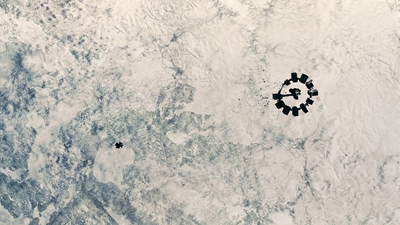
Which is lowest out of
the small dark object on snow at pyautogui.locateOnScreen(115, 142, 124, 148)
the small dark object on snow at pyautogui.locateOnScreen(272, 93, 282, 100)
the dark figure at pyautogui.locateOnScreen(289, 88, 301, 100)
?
the small dark object on snow at pyautogui.locateOnScreen(115, 142, 124, 148)

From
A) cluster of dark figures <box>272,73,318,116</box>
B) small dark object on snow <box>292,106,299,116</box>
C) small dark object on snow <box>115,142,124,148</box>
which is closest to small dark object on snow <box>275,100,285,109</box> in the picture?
cluster of dark figures <box>272,73,318,116</box>

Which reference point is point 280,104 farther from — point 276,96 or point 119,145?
point 119,145

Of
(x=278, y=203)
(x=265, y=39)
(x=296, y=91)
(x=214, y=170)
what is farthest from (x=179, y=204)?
(x=265, y=39)

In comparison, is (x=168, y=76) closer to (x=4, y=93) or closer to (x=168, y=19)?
(x=168, y=19)

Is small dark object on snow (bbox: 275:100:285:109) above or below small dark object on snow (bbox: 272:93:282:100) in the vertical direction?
below

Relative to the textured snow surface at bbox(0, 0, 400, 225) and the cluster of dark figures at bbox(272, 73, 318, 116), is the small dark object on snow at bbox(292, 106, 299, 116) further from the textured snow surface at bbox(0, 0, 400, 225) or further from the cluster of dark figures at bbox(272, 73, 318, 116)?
the textured snow surface at bbox(0, 0, 400, 225)

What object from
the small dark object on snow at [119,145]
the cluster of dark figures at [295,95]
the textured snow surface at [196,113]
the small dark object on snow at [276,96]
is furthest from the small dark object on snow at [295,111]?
the small dark object on snow at [119,145]

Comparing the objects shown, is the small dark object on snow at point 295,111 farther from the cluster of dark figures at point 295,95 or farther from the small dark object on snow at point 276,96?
the small dark object on snow at point 276,96

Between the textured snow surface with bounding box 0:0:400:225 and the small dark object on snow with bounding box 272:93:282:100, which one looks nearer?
the textured snow surface with bounding box 0:0:400:225
